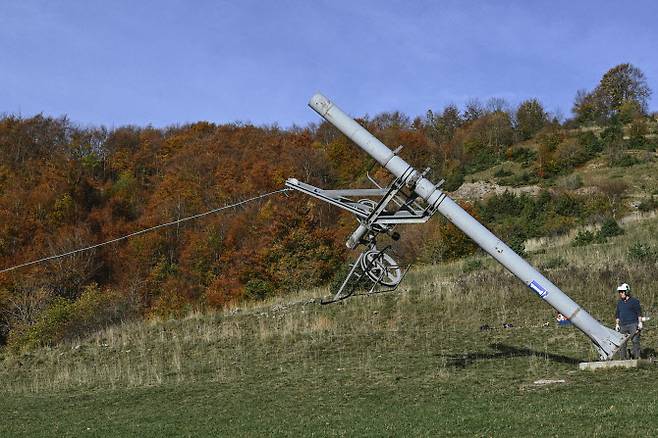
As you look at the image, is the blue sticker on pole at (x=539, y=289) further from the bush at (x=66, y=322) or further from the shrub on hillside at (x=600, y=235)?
the bush at (x=66, y=322)

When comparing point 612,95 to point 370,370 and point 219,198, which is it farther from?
point 370,370

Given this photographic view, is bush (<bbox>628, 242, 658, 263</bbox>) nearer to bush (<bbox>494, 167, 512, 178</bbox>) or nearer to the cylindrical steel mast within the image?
the cylindrical steel mast

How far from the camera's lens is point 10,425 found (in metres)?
15.5

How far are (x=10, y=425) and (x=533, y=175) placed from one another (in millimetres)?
70048

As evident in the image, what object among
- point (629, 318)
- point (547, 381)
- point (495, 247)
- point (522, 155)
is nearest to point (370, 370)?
point (547, 381)

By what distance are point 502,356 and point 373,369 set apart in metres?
3.44

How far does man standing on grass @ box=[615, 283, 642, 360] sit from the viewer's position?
15938mm

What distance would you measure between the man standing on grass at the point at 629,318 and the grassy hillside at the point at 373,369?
0.90 meters

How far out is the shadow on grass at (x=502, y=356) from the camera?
18.0 metres

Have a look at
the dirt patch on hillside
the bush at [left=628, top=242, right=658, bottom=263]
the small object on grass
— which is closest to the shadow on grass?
the small object on grass

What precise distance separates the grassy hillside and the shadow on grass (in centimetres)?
6

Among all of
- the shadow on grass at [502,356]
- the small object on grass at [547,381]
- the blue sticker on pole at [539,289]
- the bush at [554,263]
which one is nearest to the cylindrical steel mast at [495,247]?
the blue sticker on pole at [539,289]

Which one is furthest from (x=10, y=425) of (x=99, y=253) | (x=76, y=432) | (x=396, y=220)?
(x=99, y=253)

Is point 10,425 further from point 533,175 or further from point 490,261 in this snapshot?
point 533,175
